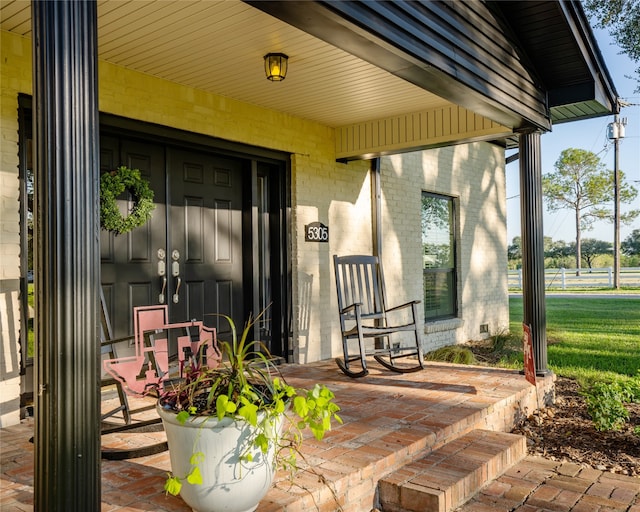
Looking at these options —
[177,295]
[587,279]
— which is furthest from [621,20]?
[587,279]

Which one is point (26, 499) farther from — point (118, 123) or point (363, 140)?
point (363, 140)

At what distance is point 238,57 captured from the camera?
3.78m

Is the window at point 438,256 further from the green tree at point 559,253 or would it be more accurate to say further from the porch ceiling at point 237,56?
the green tree at point 559,253

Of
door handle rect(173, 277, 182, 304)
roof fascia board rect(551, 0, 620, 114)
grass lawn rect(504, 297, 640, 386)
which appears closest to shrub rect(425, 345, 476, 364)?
grass lawn rect(504, 297, 640, 386)

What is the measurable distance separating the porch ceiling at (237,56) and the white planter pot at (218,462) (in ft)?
7.22

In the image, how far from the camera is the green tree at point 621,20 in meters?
8.76

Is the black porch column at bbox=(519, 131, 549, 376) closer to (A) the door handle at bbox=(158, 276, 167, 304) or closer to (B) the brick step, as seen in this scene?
(B) the brick step

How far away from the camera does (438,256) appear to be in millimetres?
7367

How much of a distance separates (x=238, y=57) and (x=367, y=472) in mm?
2713

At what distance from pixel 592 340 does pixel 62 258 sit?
760 cm

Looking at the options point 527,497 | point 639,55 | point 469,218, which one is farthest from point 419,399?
point 639,55

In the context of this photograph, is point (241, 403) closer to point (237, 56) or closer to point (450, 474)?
point (450, 474)

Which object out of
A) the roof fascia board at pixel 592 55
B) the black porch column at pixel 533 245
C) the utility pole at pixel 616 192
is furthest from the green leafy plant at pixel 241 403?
the utility pole at pixel 616 192

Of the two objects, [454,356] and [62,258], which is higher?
[62,258]
